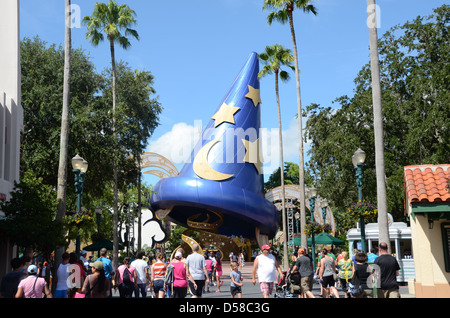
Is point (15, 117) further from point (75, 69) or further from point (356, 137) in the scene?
point (356, 137)

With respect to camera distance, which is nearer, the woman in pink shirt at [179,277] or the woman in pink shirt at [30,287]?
the woman in pink shirt at [30,287]

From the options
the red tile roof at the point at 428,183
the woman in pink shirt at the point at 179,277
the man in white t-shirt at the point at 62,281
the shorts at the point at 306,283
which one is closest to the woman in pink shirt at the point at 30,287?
the man in white t-shirt at the point at 62,281

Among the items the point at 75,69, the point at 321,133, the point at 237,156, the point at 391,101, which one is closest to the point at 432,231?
the point at 391,101

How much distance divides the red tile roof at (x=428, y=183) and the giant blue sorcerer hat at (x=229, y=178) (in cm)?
2589

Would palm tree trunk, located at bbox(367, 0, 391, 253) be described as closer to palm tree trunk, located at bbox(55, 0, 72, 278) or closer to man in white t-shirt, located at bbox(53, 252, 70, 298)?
man in white t-shirt, located at bbox(53, 252, 70, 298)

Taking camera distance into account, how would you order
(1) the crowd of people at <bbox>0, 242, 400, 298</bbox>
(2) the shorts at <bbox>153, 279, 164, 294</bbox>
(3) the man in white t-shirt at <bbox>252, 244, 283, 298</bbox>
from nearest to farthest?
(1) the crowd of people at <bbox>0, 242, 400, 298</bbox> → (3) the man in white t-shirt at <bbox>252, 244, 283, 298</bbox> → (2) the shorts at <bbox>153, 279, 164, 294</bbox>

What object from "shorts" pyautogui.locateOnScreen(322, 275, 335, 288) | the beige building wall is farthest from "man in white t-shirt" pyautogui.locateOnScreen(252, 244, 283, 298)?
the beige building wall

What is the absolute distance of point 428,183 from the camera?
15438mm

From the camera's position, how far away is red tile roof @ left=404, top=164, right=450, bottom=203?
14.6 m

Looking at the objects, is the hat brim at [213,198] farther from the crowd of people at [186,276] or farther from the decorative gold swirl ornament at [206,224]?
the crowd of people at [186,276]

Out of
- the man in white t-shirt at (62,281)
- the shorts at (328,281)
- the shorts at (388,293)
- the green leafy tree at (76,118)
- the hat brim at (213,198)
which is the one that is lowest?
the shorts at (328,281)

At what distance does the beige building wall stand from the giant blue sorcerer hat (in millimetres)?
26371

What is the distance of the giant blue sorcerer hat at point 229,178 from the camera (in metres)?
41.7

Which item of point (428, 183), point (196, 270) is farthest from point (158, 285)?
point (428, 183)
